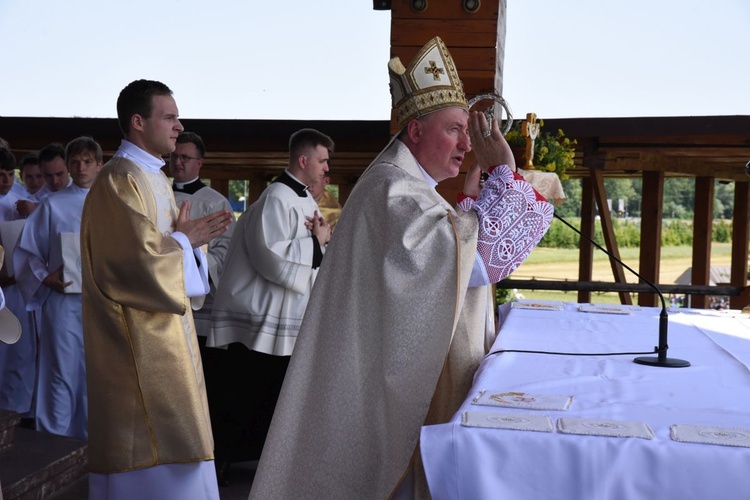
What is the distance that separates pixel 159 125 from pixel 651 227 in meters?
7.68

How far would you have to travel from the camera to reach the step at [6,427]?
4.45 m

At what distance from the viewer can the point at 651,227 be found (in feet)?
33.3

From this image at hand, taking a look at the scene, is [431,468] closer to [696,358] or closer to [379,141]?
[696,358]

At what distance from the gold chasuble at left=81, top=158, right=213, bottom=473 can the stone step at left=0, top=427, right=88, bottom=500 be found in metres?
0.90

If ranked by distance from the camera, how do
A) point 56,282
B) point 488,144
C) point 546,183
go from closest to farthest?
point 488,144, point 56,282, point 546,183

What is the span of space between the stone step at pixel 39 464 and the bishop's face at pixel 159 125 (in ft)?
5.51

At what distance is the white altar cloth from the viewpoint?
1.75m

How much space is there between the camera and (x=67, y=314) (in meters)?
5.59

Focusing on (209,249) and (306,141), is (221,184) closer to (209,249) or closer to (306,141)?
(209,249)

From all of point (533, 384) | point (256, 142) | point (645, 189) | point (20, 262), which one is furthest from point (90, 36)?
point (533, 384)

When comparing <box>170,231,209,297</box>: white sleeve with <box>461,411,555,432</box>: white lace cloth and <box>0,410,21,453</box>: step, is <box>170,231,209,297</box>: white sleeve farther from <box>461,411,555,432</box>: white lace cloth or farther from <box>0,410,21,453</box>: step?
<box>461,411,555,432</box>: white lace cloth

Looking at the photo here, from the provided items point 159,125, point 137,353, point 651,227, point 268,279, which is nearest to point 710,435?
point 137,353

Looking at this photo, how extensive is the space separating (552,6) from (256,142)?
22836 mm

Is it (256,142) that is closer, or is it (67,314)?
(67,314)
